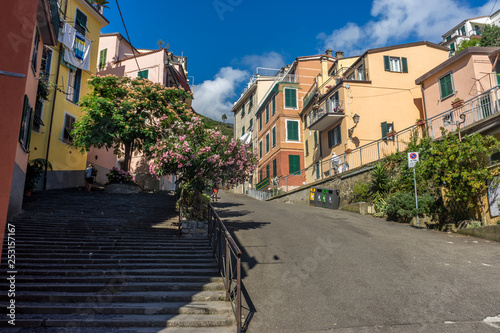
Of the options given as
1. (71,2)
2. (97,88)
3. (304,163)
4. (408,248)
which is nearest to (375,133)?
(304,163)

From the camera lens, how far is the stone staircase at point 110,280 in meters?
5.55

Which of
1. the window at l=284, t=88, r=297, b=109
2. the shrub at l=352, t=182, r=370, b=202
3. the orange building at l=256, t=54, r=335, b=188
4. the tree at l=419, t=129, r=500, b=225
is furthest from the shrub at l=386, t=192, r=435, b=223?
the window at l=284, t=88, r=297, b=109

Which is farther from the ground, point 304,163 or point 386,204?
point 304,163

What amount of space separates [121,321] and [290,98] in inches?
1150

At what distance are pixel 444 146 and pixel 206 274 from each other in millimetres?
9218

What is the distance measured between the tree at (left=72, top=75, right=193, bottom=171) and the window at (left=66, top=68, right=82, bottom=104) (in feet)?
2.91

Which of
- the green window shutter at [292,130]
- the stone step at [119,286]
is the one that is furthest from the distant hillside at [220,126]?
the green window shutter at [292,130]

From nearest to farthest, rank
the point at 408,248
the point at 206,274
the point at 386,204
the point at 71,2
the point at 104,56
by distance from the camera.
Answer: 1. the point at 206,274
2. the point at 408,248
3. the point at 386,204
4. the point at 71,2
5. the point at 104,56

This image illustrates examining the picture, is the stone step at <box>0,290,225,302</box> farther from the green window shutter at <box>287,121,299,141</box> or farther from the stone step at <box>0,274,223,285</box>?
the green window shutter at <box>287,121,299,141</box>

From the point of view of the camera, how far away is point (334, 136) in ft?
82.1

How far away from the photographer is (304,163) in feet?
102

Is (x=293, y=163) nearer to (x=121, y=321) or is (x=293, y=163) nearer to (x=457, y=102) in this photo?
(x=457, y=102)

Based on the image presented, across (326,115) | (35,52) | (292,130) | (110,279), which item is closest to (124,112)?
(35,52)

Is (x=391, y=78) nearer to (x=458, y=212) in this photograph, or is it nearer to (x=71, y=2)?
(x=458, y=212)
